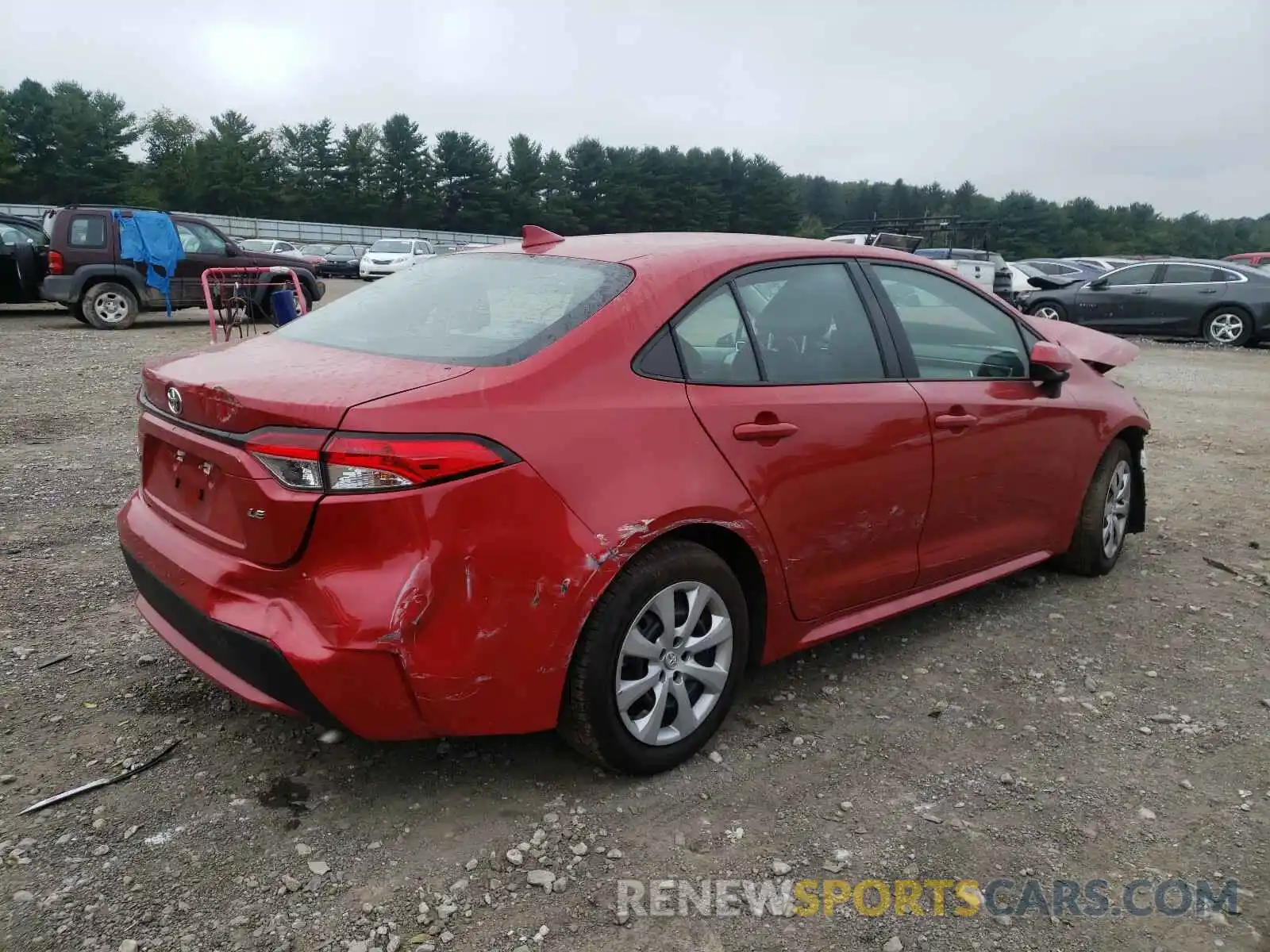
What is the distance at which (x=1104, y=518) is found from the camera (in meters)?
4.52

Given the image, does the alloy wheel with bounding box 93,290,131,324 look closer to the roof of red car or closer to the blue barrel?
the blue barrel

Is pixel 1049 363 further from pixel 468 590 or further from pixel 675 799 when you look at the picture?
pixel 468 590

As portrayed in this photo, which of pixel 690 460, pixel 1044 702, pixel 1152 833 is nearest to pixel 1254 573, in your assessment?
pixel 1044 702

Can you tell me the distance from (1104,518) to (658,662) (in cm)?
279

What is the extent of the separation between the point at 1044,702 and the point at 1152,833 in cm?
77

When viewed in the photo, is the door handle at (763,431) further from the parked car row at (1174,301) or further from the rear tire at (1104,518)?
the parked car row at (1174,301)

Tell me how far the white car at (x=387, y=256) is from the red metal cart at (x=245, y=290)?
13.9m

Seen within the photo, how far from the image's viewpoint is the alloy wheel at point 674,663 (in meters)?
2.69

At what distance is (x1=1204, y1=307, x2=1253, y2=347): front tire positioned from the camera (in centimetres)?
1595

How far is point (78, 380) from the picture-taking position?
8.90 m

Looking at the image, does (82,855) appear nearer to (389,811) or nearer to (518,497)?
(389,811)

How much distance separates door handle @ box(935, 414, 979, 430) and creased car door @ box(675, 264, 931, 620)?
0.08 metres

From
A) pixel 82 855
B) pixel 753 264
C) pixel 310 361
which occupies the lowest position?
pixel 82 855

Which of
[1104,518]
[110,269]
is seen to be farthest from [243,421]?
[110,269]
